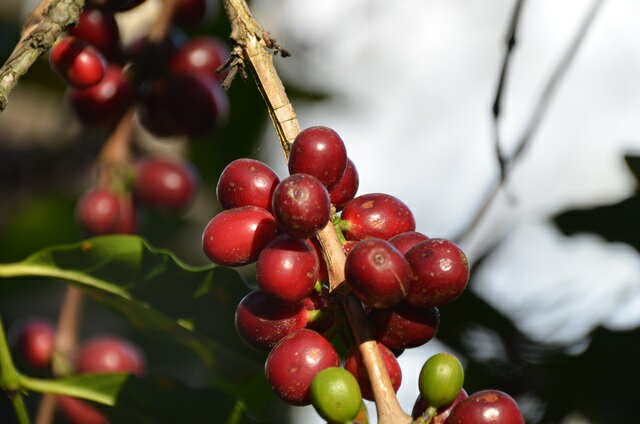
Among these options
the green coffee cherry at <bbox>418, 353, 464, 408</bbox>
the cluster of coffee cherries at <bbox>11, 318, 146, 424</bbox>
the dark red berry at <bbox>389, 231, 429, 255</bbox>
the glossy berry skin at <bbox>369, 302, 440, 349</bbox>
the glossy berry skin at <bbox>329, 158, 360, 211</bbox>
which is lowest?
the cluster of coffee cherries at <bbox>11, 318, 146, 424</bbox>

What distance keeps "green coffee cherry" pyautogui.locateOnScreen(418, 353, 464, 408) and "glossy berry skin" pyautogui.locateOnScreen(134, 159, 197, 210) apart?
3.91 ft

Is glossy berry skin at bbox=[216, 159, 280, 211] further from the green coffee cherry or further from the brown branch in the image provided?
the green coffee cherry

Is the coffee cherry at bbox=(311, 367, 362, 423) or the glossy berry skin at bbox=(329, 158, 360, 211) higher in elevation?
the glossy berry skin at bbox=(329, 158, 360, 211)

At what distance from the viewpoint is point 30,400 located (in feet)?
8.16

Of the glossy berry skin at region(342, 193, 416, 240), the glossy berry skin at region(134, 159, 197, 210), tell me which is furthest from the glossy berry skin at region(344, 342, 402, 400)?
the glossy berry skin at region(134, 159, 197, 210)

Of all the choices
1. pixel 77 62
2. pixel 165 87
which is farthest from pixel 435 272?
pixel 165 87

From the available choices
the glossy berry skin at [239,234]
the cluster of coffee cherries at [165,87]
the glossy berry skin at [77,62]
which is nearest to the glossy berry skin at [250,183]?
the glossy berry skin at [239,234]

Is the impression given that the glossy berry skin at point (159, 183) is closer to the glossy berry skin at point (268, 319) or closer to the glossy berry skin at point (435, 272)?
the glossy berry skin at point (268, 319)

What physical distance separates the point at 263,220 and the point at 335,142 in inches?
4.5

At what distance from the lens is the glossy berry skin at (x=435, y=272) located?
785mm

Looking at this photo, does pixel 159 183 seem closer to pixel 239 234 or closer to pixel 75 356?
pixel 75 356

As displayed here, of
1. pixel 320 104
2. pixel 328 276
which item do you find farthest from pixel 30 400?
pixel 328 276

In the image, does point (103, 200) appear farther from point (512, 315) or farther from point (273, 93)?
point (273, 93)

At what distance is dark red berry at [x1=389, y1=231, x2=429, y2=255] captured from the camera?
2.77ft
